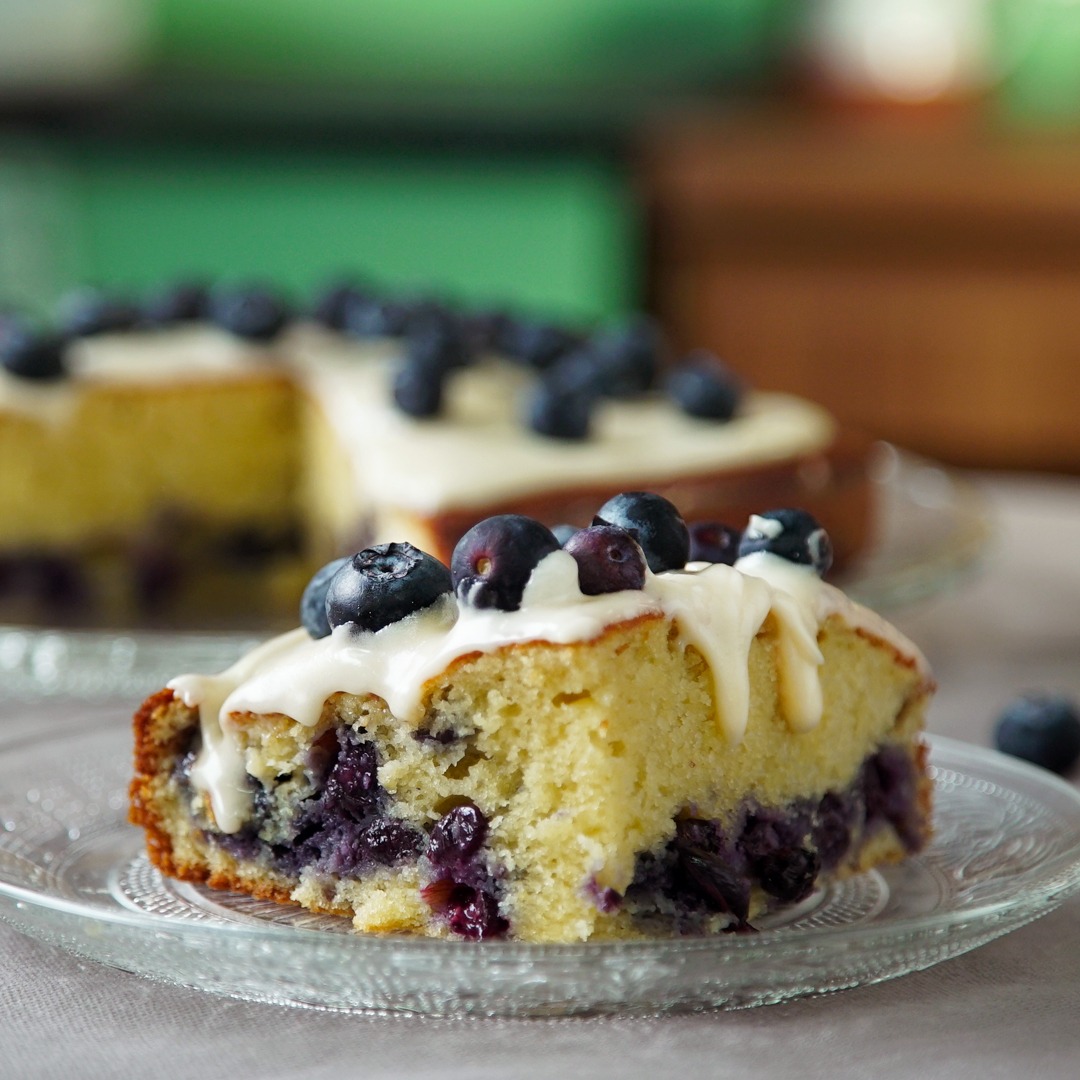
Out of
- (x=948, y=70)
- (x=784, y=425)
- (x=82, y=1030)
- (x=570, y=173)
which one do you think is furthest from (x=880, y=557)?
(x=948, y=70)

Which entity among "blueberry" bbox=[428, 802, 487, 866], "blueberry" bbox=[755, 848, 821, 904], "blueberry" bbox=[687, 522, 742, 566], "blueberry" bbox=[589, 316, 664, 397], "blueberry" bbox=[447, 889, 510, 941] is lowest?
"blueberry" bbox=[589, 316, 664, 397]

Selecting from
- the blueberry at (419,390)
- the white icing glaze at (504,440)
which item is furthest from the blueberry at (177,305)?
the blueberry at (419,390)

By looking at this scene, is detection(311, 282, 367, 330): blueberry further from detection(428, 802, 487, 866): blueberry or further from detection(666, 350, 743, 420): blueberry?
detection(428, 802, 487, 866): blueberry

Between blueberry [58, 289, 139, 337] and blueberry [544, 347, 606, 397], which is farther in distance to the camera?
blueberry [58, 289, 139, 337]

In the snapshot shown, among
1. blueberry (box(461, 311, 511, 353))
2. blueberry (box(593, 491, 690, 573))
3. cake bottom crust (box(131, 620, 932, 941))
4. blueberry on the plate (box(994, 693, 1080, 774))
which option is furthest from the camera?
blueberry (box(461, 311, 511, 353))

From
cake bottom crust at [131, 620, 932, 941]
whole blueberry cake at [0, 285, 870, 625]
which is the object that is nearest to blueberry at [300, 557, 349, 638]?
cake bottom crust at [131, 620, 932, 941]

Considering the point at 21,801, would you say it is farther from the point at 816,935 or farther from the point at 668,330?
the point at 668,330

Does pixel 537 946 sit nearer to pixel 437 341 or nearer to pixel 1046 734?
pixel 1046 734

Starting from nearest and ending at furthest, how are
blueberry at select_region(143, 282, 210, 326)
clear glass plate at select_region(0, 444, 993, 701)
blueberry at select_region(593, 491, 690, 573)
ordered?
blueberry at select_region(593, 491, 690, 573) → clear glass plate at select_region(0, 444, 993, 701) → blueberry at select_region(143, 282, 210, 326)
